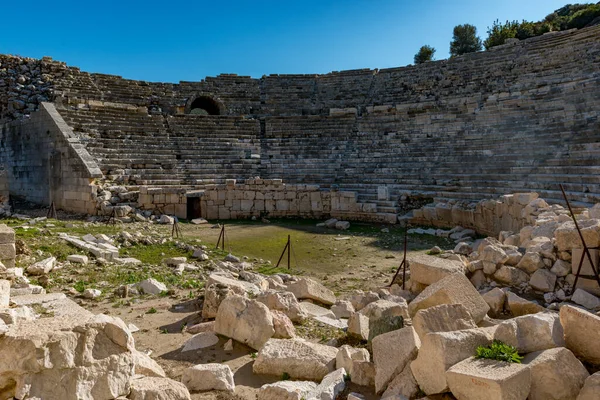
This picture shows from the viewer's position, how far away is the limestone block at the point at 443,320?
340 cm

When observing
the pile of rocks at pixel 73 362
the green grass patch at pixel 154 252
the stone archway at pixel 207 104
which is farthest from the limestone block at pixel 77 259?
the stone archway at pixel 207 104

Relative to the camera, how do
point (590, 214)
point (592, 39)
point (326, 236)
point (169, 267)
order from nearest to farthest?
→ point (590, 214)
point (169, 267)
point (326, 236)
point (592, 39)

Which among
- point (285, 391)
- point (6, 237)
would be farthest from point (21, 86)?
point (285, 391)

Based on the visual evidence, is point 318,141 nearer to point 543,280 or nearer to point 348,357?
point 543,280

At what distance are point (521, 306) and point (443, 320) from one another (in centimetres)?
154

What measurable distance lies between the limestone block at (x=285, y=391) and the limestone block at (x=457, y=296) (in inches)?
62.3

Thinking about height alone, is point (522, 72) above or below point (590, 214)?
above

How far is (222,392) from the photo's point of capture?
3.41 meters

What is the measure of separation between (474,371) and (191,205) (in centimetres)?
1327

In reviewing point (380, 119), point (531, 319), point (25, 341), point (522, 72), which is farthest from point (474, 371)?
point (522, 72)

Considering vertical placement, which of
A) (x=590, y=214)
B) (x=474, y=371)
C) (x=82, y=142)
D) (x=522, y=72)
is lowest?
(x=474, y=371)

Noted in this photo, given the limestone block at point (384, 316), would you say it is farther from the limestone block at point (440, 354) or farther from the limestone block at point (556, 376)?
the limestone block at point (556, 376)

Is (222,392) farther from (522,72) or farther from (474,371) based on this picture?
(522,72)

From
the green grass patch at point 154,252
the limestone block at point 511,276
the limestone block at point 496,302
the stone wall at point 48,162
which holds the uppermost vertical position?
the stone wall at point 48,162
